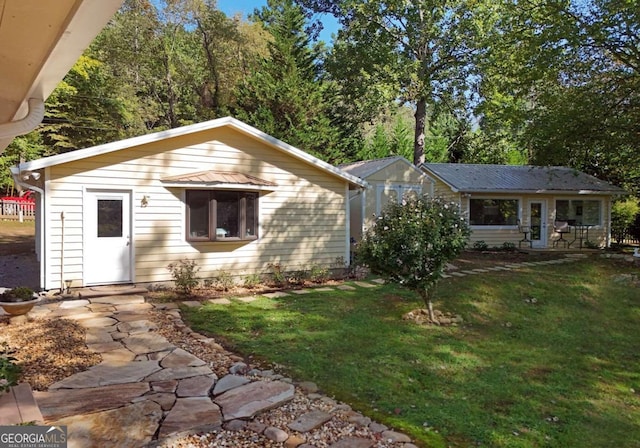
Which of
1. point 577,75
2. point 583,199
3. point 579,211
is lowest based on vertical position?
point 579,211

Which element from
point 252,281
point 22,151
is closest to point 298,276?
point 252,281

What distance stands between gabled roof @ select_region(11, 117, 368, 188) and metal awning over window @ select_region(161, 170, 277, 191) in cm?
80

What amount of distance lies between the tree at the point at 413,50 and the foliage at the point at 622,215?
8.60 m

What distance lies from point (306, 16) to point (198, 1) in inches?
234

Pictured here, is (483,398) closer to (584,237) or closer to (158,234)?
(158,234)

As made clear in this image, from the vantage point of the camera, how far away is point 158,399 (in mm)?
3445

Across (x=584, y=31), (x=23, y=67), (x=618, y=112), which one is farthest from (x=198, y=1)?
(x=23, y=67)

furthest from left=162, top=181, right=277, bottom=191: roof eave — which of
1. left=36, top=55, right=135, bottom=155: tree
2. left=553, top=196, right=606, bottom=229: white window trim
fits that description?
left=36, top=55, right=135, bottom=155: tree

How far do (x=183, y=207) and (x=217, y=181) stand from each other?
0.89m

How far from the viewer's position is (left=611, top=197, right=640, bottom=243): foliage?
1786cm

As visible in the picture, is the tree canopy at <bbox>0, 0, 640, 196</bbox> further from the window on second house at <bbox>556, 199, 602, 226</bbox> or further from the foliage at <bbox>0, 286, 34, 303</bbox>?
the foliage at <bbox>0, 286, 34, 303</bbox>

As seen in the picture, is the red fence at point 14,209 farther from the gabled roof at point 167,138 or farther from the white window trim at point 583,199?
the white window trim at point 583,199

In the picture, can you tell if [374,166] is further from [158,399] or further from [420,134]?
[158,399]

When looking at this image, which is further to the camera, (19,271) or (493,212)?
(493,212)
